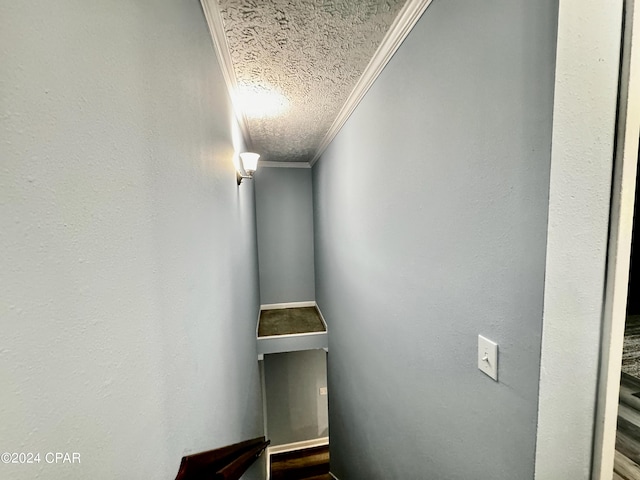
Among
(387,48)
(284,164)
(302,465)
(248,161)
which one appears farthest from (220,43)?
(302,465)

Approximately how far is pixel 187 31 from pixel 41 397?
1054 millimetres

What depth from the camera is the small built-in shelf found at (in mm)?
3266

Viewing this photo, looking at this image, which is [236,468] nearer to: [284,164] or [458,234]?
[458,234]

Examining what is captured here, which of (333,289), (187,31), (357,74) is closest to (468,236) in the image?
(187,31)

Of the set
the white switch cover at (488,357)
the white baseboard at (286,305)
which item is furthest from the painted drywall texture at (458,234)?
the white baseboard at (286,305)

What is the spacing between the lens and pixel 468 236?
2.82ft

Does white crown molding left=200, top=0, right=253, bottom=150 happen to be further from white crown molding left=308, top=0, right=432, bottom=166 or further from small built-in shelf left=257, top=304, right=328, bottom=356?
small built-in shelf left=257, top=304, right=328, bottom=356

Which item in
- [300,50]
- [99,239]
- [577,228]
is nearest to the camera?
[99,239]

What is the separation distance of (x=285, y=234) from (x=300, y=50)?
2960 millimetres

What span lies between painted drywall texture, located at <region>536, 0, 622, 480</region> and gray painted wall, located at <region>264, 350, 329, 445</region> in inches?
166

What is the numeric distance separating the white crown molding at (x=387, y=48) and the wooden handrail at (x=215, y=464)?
177 cm

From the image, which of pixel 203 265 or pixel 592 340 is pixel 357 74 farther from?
pixel 592 340

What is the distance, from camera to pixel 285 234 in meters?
4.16

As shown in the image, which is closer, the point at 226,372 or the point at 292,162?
the point at 226,372
